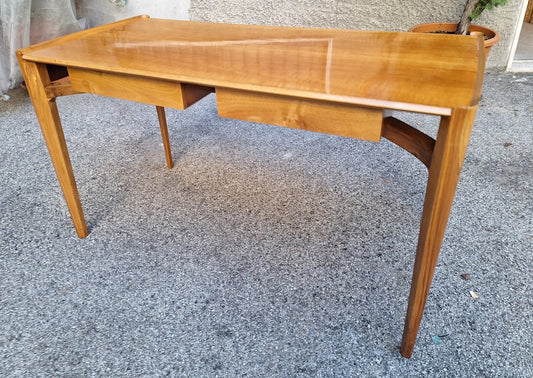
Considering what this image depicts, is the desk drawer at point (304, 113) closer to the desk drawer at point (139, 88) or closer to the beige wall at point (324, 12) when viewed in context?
the desk drawer at point (139, 88)

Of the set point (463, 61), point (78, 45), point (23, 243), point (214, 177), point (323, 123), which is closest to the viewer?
point (323, 123)

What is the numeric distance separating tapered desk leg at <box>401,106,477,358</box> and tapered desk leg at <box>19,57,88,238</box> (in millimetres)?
1116

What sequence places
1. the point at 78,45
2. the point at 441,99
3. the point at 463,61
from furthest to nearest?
the point at 78,45
the point at 463,61
the point at 441,99

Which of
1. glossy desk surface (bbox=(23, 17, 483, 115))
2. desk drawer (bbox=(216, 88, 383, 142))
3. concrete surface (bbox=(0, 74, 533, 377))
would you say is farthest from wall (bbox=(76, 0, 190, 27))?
desk drawer (bbox=(216, 88, 383, 142))

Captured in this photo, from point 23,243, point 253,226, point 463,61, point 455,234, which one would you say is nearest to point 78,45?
point 23,243

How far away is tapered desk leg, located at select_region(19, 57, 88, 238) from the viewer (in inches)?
50.8

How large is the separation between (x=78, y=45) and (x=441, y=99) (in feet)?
3.52

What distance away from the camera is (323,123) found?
3.17 feet

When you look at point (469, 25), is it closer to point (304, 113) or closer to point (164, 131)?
point (164, 131)

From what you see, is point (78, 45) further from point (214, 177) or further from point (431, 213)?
point (431, 213)

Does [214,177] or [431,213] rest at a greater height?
[431,213]

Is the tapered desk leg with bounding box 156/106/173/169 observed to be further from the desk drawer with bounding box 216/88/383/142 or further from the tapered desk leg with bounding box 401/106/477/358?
the tapered desk leg with bounding box 401/106/477/358

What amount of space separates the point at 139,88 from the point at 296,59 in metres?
0.42

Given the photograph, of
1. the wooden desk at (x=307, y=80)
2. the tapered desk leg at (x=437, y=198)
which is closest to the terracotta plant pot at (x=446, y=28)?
the wooden desk at (x=307, y=80)
